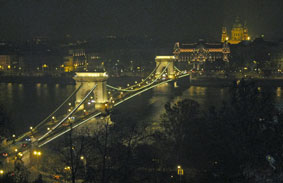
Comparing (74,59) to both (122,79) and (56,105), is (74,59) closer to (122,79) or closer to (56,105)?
(122,79)

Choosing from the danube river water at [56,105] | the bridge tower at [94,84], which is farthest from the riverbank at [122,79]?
the bridge tower at [94,84]

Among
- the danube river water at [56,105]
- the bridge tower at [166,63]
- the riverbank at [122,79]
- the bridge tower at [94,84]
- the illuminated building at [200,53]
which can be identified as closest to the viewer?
the danube river water at [56,105]

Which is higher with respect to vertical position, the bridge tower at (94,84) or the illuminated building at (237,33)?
the illuminated building at (237,33)

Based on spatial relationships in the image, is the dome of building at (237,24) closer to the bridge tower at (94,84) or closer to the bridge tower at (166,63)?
the bridge tower at (166,63)

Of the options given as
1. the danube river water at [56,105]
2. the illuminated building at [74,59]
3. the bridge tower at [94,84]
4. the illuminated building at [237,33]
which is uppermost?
the illuminated building at [237,33]

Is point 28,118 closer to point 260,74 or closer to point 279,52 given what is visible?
point 260,74

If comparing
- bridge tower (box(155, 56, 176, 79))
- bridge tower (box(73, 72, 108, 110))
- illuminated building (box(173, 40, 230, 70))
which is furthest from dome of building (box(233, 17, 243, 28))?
bridge tower (box(73, 72, 108, 110))

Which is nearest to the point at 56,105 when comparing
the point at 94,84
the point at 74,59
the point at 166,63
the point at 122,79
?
the point at 94,84

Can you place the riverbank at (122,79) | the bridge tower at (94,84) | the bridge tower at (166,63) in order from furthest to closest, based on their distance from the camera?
the bridge tower at (166,63), the riverbank at (122,79), the bridge tower at (94,84)

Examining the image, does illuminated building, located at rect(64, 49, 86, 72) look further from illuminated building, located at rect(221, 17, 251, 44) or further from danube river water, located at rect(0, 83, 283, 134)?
illuminated building, located at rect(221, 17, 251, 44)
